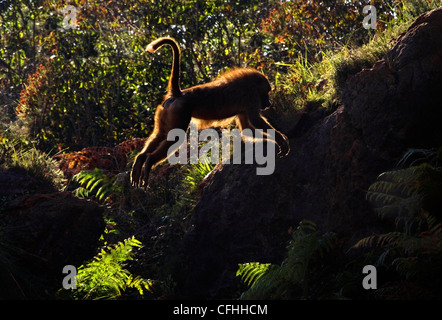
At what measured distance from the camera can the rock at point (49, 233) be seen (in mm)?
6441

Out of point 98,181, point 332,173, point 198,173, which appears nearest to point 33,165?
point 98,181

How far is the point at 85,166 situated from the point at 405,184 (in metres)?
5.93

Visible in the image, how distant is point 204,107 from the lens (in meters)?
7.82

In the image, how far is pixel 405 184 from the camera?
18.2 feet

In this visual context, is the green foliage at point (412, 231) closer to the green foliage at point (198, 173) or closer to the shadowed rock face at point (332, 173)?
the shadowed rock face at point (332, 173)

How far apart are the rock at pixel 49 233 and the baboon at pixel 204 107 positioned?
2.91ft

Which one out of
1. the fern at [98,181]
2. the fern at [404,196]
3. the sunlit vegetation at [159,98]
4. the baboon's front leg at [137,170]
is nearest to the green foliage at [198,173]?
the sunlit vegetation at [159,98]

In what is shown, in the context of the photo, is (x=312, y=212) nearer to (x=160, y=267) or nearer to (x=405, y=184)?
(x=405, y=184)

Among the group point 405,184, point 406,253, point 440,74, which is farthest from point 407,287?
point 440,74

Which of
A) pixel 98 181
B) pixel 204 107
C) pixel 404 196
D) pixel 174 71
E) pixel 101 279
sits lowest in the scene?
pixel 101 279

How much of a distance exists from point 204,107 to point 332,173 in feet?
6.15

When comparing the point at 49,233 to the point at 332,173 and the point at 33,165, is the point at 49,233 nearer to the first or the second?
the point at 33,165

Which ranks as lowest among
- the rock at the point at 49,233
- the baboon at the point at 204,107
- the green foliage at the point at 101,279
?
the green foliage at the point at 101,279

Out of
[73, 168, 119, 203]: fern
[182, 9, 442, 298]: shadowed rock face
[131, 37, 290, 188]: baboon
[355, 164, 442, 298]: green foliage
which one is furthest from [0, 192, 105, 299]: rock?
[355, 164, 442, 298]: green foliage
